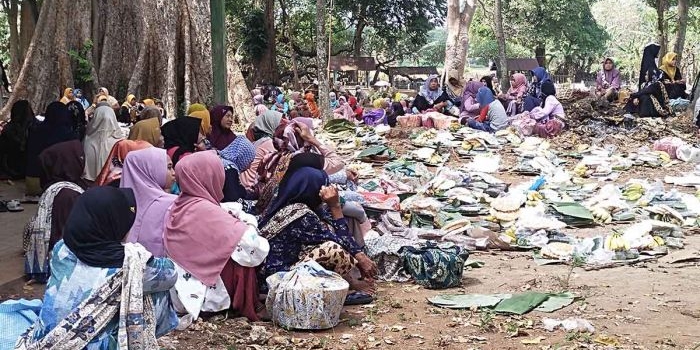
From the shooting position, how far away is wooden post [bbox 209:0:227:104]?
9.05 m

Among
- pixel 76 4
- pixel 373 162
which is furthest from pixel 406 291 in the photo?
pixel 76 4

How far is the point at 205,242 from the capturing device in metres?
4.48

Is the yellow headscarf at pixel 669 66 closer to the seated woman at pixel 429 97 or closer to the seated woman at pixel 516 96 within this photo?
the seated woman at pixel 516 96

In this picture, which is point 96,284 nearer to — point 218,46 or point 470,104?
point 218,46

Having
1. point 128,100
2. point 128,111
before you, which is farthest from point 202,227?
point 128,100

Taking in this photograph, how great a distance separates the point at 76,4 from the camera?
13.6 meters


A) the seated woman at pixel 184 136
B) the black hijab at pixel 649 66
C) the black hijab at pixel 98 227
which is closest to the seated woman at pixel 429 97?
the black hijab at pixel 649 66

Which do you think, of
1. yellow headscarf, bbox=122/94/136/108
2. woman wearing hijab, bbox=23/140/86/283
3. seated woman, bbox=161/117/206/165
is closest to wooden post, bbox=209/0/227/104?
seated woman, bbox=161/117/206/165

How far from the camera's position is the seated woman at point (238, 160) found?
5762mm

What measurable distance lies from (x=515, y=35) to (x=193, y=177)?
32717mm

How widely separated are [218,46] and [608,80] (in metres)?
11.1

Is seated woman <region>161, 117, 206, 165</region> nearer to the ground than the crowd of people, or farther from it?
farther from it

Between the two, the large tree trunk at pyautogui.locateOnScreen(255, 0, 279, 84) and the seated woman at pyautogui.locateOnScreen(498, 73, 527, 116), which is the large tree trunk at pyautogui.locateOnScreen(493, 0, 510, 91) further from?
the large tree trunk at pyautogui.locateOnScreen(255, 0, 279, 84)

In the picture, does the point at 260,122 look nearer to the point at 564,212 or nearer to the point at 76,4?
the point at 564,212
